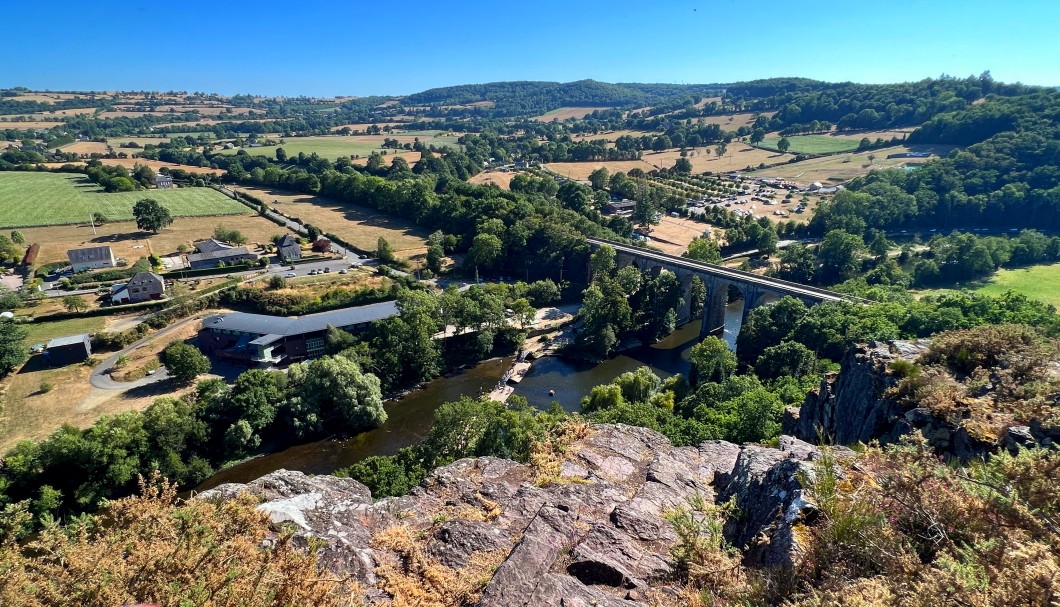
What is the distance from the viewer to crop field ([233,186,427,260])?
8331 cm

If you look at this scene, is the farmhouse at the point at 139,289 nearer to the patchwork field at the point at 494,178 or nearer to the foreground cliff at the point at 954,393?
the foreground cliff at the point at 954,393

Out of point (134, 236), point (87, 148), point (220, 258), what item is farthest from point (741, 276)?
point (87, 148)

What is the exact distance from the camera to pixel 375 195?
339 ft

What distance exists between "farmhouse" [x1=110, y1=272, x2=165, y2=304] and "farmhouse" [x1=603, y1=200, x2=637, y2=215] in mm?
72549

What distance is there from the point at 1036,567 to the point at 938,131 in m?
154

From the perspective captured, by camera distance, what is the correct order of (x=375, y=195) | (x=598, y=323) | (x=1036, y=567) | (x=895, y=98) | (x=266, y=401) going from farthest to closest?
(x=895, y=98) → (x=375, y=195) → (x=598, y=323) → (x=266, y=401) → (x=1036, y=567)

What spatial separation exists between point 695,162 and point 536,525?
488 ft

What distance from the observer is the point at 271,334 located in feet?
156

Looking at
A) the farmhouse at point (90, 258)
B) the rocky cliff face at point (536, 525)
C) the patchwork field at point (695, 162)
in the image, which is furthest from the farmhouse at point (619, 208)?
the rocky cliff face at point (536, 525)

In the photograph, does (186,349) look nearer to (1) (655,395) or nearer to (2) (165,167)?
(1) (655,395)

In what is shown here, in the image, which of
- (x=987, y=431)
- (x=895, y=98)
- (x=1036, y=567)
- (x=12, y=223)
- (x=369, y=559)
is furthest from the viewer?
(x=895, y=98)

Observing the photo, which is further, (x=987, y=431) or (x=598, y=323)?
(x=598, y=323)

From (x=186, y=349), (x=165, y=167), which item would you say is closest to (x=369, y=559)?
(x=186, y=349)

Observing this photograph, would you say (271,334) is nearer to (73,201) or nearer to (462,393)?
(462,393)
